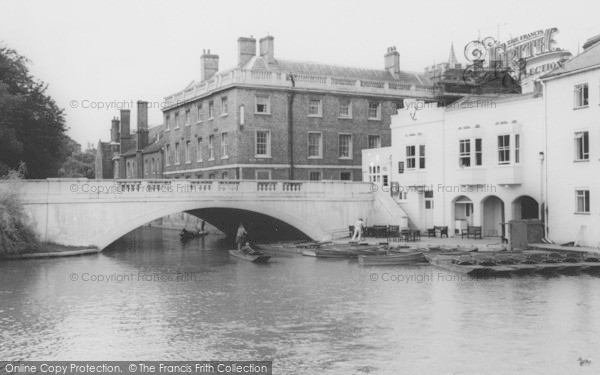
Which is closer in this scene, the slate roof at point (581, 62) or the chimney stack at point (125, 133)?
the slate roof at point (581, 62)

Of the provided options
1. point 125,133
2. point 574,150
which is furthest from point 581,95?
point 125,133

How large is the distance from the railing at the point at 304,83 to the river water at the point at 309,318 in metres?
21.2

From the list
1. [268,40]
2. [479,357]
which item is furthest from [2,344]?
[268,40]

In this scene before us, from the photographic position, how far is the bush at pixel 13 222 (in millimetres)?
36719

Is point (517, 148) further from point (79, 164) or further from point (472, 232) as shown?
point (79, 164)

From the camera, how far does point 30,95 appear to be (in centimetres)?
4731

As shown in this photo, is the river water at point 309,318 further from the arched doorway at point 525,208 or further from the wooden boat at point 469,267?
the arched doorway at point 525,208

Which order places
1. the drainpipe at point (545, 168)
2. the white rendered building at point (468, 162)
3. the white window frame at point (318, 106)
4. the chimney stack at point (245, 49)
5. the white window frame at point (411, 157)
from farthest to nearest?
the chimney stack at point (245, 49)
the white window frame at point (318, 106)
the white window frame at point (411, 157)
the white rendered building at point (468, 162)
the drainpipe at point (545, 168)

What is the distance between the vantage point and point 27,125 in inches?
1843

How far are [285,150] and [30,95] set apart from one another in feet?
58.1

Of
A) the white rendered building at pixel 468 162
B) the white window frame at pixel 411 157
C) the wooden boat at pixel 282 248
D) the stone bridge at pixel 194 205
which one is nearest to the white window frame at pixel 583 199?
the white rendered building at pixel 468 162

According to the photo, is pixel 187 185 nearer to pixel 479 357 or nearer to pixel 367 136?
pixel 367 136

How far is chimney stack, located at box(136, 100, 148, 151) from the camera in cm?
7731

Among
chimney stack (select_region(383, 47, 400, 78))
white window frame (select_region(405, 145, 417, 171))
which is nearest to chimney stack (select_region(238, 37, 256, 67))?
chimney stack (select_region(383, 47, 400, 78))
